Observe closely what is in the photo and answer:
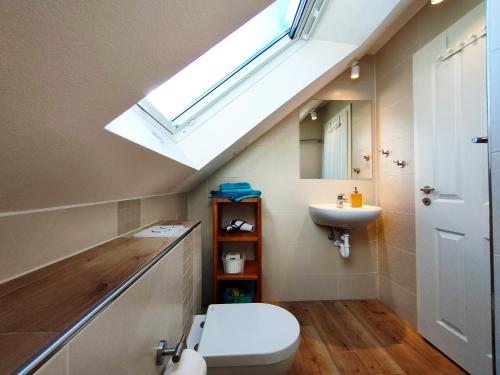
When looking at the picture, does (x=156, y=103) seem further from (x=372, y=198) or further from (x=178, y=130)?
(x=372, y=198)

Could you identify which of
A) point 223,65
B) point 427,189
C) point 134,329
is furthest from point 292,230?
point 134,329

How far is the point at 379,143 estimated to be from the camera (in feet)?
5.91

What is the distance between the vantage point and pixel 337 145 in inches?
73.2

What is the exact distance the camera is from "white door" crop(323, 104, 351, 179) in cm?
184

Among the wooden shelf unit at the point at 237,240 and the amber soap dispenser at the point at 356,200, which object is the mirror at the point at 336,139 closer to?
the amber soap dispenser at the point at 356,200

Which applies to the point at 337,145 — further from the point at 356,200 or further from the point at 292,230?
the point at 292,230

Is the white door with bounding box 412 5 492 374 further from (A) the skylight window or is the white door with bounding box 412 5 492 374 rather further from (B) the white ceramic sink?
(A) the skylight window

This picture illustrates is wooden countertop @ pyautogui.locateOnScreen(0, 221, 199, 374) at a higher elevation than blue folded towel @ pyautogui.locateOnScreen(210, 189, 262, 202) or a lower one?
lower

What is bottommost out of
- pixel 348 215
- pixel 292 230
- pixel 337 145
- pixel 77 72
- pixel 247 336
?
pixel 247 336

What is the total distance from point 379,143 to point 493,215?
1.37 metres

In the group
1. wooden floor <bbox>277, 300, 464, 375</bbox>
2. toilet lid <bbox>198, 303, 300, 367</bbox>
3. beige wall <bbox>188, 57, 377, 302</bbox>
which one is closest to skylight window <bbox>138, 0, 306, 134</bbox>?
beige wall <bbox>188, 57, 377, 302</bbox>

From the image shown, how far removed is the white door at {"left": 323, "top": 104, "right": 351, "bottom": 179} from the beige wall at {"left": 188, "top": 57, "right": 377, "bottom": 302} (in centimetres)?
10

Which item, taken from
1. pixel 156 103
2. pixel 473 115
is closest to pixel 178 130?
pixel 156 103

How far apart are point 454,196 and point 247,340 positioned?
133cm
